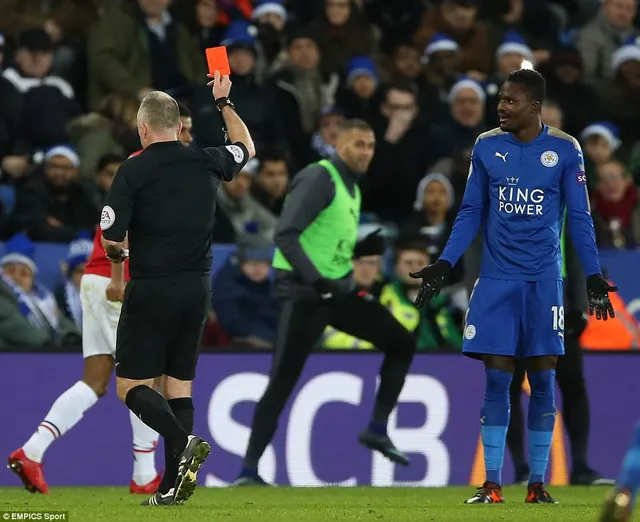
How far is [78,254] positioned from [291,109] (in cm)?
385

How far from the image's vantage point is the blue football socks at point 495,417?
30.0 feet

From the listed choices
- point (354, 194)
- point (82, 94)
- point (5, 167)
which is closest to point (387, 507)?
point (354, 194)

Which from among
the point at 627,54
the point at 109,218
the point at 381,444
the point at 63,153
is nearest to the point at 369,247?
the point at 381,444

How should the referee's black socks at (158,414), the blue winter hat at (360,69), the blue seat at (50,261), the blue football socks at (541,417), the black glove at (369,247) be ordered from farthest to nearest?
the blue winter hat at (360,69)
the blue seat at (50,261)
the black glove at (369,247)
the blue football socks at (541,417)
the referee's black socks at (158,414)

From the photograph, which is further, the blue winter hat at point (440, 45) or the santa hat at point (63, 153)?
the blue winter hat at point (440, 45)

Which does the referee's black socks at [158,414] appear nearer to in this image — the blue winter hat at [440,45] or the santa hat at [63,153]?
the santa hat at [63,153]

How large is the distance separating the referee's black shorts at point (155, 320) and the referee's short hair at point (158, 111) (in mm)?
824

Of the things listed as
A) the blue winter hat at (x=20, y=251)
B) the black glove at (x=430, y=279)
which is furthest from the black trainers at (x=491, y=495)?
the blue winter hat at (x=20, y=251)

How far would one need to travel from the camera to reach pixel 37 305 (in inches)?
518

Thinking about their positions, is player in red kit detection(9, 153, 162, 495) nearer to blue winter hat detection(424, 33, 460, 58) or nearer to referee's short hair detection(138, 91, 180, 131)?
referee's short hair detection(138, 91, 180, 131)

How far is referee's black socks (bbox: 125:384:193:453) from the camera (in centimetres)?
855

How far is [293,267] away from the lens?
1131 cm

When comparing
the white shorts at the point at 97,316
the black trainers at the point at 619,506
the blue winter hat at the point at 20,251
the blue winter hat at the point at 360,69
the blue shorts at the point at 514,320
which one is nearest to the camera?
the black trainers at the point at 619,506

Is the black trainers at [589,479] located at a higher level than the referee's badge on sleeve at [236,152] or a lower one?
lower
